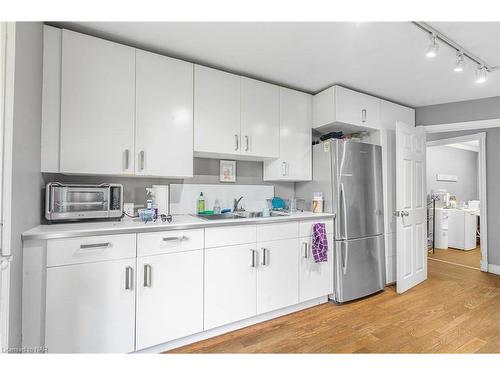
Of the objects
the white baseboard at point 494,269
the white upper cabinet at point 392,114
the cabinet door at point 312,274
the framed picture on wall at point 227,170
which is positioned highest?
the white upper cabinet at point 392,114

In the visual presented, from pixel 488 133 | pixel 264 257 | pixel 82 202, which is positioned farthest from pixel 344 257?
pixel 488 133

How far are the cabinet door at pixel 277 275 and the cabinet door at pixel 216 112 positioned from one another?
98 cm

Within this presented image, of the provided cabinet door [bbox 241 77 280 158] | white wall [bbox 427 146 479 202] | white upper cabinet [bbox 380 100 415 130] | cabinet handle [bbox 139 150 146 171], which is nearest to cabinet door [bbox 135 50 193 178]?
cabinet handle [bbox 139 150 146 171]

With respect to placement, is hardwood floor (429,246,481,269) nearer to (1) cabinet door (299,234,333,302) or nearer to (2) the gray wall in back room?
(2) the gray wall in back room

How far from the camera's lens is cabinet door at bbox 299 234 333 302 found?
2.26 meters

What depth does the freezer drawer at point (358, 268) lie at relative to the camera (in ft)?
7.95

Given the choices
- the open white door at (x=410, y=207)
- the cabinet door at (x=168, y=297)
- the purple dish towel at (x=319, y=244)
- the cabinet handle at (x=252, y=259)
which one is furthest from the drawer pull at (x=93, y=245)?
the open white door at (x=410, y=207)

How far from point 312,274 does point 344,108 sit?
5.84 ft

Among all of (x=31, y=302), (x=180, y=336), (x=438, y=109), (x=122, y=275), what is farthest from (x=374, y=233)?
(x=31, y=302)

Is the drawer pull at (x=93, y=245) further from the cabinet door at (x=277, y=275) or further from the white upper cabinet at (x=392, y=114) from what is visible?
the white upper cabinet at (x=392, y=114)

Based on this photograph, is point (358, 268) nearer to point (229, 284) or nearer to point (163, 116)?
point (229, 284)

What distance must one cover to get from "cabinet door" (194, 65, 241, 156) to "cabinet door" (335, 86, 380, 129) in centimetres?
111

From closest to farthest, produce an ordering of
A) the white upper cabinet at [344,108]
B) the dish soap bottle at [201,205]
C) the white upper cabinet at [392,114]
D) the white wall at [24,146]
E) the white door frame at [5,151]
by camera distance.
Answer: the white door frame at [5,151], the white wall at [24,146], the dish soap bottle at [201,205], the white upper cabinet at [344,108], the white upper cabinet at [392,114]

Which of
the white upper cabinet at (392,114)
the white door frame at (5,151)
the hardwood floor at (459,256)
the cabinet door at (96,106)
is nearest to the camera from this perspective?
the white door frame at (5,151)
